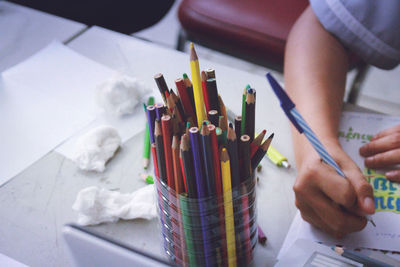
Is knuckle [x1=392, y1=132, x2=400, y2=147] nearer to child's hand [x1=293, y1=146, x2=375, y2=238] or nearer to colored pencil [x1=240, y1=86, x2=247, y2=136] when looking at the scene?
child's hand [x1=293, y1=146, x2=375, y2=238]

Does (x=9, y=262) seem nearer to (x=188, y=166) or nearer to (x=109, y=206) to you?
(x=109, y=206)

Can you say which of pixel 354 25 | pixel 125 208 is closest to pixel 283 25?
pixel 354 25

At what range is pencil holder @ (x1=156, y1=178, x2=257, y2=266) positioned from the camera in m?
0.37

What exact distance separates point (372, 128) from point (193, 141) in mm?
402

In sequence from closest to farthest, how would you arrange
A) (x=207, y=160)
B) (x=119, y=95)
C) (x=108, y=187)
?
(x=207, y=160) → (x=108, y=187) → (x=119, y=95)

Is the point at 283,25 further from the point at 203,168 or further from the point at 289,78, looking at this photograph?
the point at 203,168

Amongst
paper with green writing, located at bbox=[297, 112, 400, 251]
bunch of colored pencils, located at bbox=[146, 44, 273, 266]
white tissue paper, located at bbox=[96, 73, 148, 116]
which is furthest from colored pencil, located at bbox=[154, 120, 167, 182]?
white tissue paper, located at bbox=[96, 73, 148, 116]

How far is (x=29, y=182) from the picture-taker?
0.56 meters

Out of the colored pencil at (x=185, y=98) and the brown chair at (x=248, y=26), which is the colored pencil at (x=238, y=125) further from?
the brown chair at (x=248, y=26)

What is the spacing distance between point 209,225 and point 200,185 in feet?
0.15

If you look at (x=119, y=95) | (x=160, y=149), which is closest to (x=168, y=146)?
(x=160, y=149)

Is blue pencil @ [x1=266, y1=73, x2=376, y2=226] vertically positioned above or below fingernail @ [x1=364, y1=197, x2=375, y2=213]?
above

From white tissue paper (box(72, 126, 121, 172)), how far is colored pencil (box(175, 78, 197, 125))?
A: 0.76 ft

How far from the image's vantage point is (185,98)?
1.28ft
